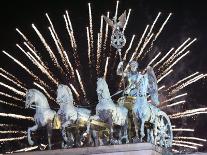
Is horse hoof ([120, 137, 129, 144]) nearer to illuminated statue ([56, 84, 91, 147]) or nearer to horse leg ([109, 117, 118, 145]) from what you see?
horse leg ([109, 117, 118, 145])

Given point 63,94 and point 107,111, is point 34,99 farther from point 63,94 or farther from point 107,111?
point 107,111

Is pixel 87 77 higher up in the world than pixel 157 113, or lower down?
higher up

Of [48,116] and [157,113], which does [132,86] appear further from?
[48,116]

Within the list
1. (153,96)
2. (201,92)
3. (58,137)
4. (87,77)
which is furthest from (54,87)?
(153,96)

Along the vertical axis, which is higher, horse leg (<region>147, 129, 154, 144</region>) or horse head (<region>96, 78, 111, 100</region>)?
horse head (<region>96, 78, 111, 100</region>)

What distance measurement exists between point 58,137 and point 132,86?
3265mm

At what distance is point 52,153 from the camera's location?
1792cm

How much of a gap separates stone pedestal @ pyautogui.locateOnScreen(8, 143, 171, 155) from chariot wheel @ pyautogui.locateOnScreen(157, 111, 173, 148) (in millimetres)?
894

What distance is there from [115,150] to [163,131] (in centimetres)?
215

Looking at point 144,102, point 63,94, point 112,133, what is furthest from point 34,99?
point 144,102

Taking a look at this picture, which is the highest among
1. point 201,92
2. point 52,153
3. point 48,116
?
point 201,92

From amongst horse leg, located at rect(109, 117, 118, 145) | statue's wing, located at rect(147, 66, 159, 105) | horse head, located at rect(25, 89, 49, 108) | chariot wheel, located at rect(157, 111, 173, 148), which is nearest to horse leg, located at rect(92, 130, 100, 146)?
horse leg, located at rect(109, 117, 118, 145)

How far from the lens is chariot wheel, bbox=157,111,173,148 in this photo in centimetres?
1883

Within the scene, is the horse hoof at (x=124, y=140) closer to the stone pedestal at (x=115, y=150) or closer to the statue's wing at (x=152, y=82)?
the stone pedestal at (x=115, y=150)
